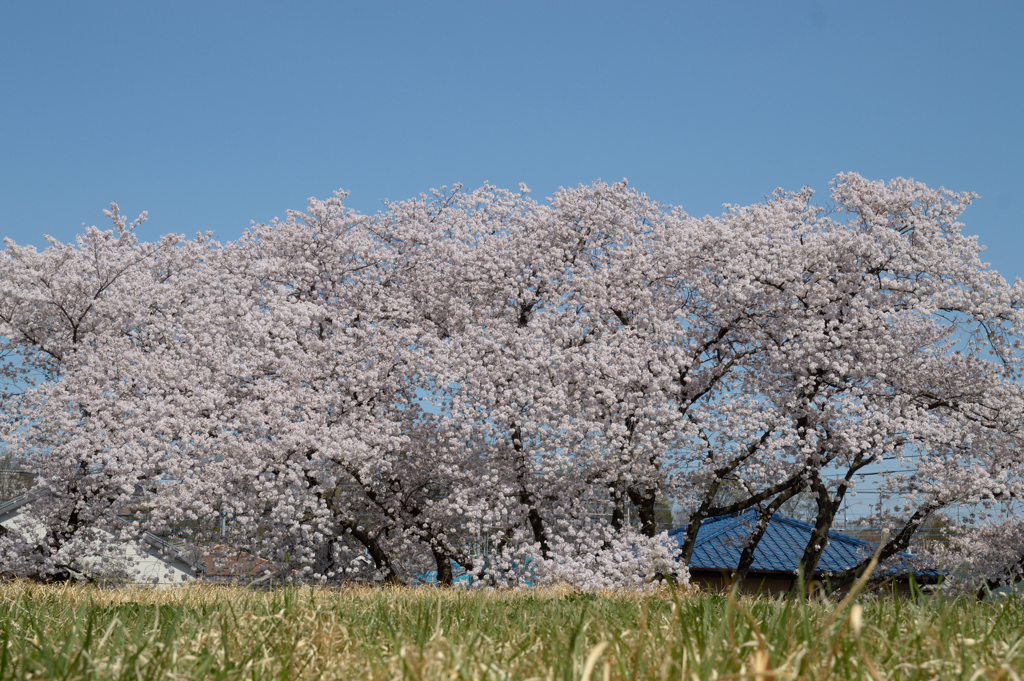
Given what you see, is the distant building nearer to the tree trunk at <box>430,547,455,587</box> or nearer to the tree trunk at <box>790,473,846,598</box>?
the tree trunk at <box>430,547,455,587</box>

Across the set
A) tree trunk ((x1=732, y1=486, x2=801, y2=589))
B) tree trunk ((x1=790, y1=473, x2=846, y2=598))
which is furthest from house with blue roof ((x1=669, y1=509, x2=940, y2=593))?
tree trunk ((x1=790, y1=473, x2=846, y2=598))

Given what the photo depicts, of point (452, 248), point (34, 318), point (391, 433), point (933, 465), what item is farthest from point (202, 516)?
point (933, 465)

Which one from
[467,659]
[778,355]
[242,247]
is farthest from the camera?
[242,247]

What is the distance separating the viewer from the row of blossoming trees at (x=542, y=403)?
55.4 feet

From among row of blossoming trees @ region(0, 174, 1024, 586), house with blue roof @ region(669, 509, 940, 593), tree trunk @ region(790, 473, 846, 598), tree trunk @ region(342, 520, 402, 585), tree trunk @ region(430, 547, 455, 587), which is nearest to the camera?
row of blossoming trees @ region(0, 174, 1024, 586)

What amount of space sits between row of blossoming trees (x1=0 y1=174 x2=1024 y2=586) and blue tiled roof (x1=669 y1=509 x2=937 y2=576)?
8.99 metres

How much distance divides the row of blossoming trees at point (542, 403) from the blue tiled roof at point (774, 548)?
8986 millimetres

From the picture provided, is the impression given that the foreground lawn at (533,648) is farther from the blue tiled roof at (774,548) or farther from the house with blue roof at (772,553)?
the blue tiled roof at (774,548)

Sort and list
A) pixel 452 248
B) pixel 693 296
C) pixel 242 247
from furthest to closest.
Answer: pixel 242 247, pixel 452 248, pixel 693 296

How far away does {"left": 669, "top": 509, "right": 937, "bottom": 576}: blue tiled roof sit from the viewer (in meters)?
28.7

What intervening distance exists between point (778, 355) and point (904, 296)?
3.45 m

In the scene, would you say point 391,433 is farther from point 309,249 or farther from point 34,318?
point 34,318

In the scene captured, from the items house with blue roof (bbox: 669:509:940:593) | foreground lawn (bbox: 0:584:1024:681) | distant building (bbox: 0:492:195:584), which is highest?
house with blue roof (bbox: 669:509:940:593)

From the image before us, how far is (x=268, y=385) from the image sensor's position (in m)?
17.7
